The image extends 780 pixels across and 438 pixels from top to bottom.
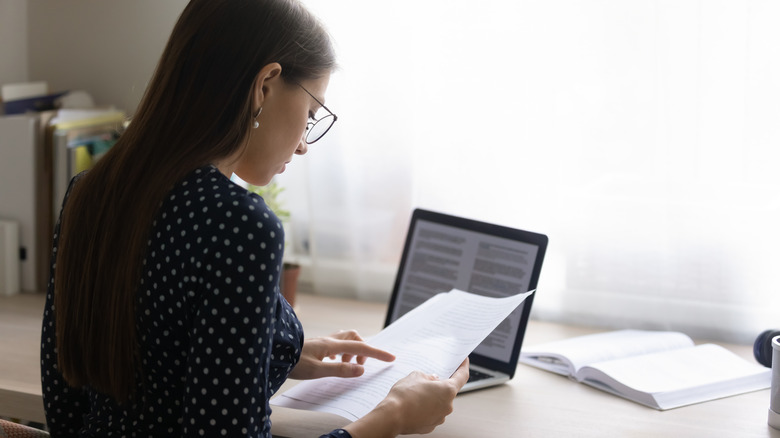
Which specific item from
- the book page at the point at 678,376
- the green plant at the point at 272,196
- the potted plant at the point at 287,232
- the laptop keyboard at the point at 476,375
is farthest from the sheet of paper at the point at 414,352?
the green plant at the point at 272,196

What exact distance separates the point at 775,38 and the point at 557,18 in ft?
1.28

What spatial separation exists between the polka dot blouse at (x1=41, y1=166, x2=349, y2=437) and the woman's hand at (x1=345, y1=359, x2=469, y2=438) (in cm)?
14

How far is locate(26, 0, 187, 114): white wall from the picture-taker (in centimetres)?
200

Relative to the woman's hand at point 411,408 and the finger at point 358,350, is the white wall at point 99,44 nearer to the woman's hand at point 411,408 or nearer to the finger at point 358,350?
the finger at point 358,350

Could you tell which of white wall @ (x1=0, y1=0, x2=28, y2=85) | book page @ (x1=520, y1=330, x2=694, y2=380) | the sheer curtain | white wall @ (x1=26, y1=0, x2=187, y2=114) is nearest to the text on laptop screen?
book page @ (x1=520, y1=330, x2=694, y2=380)

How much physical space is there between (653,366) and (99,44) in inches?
56.4

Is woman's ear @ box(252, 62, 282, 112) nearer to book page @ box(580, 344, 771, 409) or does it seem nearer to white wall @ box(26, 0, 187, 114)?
book page @ box(580, 344, 771, 409)

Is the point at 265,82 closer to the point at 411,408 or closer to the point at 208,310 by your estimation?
the point at 208,310

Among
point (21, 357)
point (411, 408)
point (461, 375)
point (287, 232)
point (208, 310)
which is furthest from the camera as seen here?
point (287, 232)

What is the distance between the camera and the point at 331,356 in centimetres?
129

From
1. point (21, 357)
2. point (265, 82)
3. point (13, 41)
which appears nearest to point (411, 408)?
point (265, 82)

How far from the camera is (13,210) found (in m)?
1.87

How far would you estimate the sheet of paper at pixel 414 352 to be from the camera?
3.95 feet

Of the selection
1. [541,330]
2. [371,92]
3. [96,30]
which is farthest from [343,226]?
[96,30]
